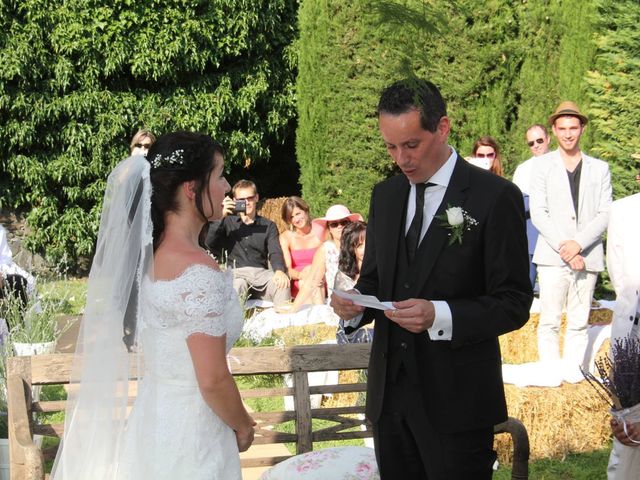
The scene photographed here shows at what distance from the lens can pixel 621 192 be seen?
932 centimetres

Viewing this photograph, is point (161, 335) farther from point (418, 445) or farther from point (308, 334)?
point (308, 334)

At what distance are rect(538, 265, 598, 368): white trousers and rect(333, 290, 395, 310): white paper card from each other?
3.96 metres

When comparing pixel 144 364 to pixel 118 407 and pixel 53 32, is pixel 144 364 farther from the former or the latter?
pixel 53 32

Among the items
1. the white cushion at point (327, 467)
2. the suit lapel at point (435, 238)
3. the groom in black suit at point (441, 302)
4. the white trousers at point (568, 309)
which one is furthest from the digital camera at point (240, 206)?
the suit lapel at point (435, 238)

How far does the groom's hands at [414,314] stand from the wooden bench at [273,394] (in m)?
1.18

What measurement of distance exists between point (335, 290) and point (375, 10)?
1.11m

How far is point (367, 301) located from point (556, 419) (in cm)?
344

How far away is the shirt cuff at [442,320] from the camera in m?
2.88

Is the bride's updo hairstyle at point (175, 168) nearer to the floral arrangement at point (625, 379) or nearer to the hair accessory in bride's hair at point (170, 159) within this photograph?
the hair accessory in bride's hair at point (170, 159)

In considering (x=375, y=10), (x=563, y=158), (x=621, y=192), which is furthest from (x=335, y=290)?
(x=621, y=192)

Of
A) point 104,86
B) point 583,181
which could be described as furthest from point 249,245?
point 104,86

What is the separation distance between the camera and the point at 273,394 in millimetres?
4141

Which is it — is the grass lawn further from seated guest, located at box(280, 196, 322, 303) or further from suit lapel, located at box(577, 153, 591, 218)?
seated guest, located at box(280, 196, 322, 303)

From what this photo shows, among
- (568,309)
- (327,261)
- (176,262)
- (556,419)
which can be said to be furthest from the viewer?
(327,261)
